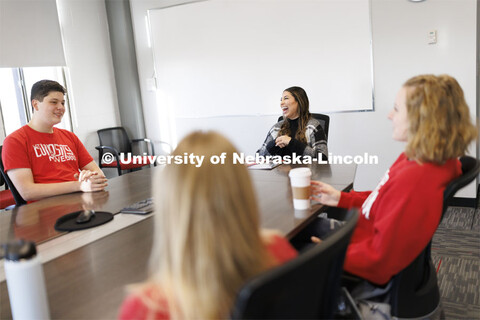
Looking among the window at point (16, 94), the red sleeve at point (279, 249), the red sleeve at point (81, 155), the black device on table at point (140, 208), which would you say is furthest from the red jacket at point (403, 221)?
the window at point (16, 94)

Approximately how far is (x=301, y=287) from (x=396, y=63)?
3555 mm

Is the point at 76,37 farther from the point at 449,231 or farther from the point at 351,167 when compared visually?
the point at 449,231

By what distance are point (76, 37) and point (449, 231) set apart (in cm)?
432

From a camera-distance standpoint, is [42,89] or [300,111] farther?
[300,111]

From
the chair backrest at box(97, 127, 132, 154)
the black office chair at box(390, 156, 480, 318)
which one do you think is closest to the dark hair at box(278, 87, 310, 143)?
the black office chair at box(390, 156, 480, 318)

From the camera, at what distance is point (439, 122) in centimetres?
130

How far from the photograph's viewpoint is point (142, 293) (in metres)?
0.75

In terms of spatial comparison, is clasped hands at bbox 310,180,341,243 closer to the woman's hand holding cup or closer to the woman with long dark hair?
the woman's hand holding cup

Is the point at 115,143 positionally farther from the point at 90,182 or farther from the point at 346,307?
the point at 346,307

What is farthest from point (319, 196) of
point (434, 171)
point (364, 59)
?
point (364, 59)

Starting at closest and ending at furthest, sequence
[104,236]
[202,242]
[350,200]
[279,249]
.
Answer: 1. [202,242]
2. [279,249]
3. [104,236]
4. [350,200]

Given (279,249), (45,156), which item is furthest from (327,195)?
(45,156)

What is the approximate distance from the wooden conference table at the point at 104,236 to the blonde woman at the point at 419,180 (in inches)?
11.6

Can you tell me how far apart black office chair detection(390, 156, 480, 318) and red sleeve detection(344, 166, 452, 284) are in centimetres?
5
